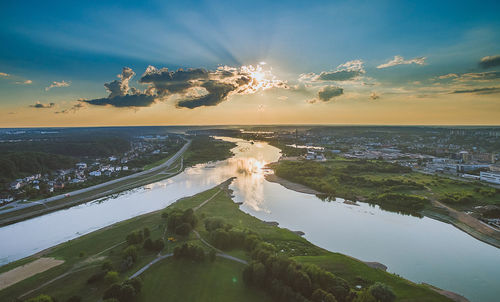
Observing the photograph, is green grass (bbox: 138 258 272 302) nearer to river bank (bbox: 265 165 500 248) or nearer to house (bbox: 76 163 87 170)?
river bank (bbox: 265 165 500 248)

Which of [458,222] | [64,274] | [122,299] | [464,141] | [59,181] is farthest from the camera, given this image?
[464,141]

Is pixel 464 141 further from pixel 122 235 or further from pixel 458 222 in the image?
pixel 122 235

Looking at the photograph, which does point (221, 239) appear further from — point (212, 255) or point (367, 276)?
point (367, 276)

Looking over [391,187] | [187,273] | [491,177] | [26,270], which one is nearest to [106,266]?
[187,273]

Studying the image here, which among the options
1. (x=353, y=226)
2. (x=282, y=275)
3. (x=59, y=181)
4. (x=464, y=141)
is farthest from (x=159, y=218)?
(x=464, y=141)

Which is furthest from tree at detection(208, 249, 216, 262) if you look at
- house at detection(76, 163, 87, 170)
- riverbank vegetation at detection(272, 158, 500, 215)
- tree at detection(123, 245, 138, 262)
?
house at detection(76, 163, 87, 170)

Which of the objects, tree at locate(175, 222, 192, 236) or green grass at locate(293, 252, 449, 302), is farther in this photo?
tree at locate(175, 222, 192, 236)
